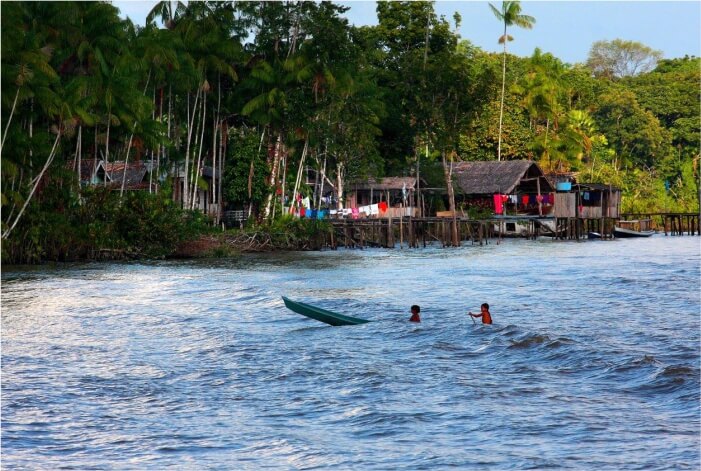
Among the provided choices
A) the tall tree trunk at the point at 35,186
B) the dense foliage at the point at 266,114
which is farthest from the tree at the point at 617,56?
the tall tree trunk at the point at 35,186

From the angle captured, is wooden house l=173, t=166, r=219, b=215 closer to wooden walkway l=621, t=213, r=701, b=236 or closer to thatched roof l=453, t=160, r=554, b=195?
thatched roof l=453, t=160, r=554, b=195

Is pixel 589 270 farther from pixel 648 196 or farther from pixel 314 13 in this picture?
pixel 648 196

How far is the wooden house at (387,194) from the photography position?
56125mm

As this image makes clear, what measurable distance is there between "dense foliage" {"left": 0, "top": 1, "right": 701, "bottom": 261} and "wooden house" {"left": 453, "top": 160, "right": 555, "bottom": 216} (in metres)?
2.05

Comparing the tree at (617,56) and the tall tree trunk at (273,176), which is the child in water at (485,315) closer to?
the tall tree trunk at (273,176)

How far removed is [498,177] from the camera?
59781 mm

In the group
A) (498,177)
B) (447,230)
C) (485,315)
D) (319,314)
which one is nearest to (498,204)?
(498,177)

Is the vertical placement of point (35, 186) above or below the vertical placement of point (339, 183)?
below

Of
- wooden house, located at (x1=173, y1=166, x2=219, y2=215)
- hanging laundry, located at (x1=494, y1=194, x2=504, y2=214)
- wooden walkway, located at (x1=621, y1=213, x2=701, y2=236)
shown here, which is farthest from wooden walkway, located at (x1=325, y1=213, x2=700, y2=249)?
wooden house, located at (x1=173, y1=166, x2=219, y2=215)

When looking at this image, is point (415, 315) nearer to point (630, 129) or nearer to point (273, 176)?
point (273, 176)

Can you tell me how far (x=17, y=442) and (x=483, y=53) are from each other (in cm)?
7573

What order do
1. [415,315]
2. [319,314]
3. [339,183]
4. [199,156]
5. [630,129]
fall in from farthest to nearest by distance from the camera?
1. [630,129]
2. [339,183]
3. [199,156]
4. [415,315]
5. [319,314]

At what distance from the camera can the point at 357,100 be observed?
51469 mm

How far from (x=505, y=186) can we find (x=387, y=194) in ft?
22.3
